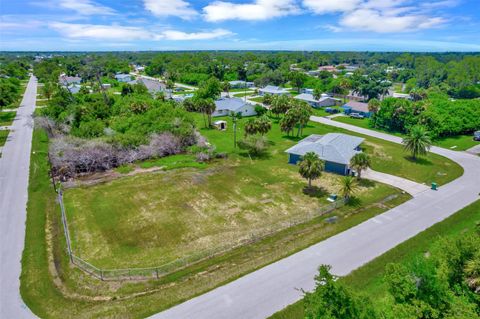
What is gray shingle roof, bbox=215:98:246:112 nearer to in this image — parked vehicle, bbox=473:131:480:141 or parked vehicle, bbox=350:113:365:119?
parked vehicle, bbox=350:113:365:119

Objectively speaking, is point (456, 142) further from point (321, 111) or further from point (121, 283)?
point (121, 283)

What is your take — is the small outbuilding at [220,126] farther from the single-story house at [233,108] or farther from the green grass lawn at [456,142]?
the green grass lawn at [456,142]

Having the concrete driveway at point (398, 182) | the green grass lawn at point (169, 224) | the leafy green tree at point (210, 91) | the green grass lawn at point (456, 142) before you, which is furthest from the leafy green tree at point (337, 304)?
the leafy green tree at point (210, 91)

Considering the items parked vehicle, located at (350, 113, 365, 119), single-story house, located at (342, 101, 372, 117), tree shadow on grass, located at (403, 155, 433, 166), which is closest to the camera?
tree shadow on grass, located at (403, 155, 433, 166)

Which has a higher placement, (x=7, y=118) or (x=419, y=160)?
(x=7, y=118)

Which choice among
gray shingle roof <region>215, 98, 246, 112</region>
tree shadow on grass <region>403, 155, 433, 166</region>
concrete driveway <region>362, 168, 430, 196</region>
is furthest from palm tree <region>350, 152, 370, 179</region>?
gray shingle roof <region>215, 98, 246, 112</region>

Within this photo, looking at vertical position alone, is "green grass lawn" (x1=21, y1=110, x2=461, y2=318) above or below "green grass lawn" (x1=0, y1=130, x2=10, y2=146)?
below

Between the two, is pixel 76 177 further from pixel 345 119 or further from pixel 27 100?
pixel 27 100

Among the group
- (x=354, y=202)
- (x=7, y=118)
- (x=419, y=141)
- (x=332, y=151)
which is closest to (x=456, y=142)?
(x=419, y=141)
